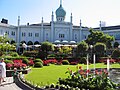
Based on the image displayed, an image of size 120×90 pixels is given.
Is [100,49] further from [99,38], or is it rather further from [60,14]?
[60,14]

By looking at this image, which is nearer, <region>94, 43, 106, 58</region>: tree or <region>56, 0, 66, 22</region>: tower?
<region>94, 43, 106, 58</region>: tree

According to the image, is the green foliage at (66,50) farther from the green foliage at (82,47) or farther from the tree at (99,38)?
the tree at (99,38)

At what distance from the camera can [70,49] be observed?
172 ft

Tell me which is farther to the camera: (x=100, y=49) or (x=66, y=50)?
(x=66, y=50)

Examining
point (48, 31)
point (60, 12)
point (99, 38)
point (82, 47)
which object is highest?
point (60, 12)

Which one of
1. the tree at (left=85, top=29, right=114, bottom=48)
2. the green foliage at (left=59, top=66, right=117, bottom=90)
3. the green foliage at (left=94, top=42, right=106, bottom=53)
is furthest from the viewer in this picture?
the tree at (left=85, top=29, right=114, bottom=48)

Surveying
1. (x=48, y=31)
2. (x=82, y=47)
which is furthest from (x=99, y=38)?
(x=48, y=31)

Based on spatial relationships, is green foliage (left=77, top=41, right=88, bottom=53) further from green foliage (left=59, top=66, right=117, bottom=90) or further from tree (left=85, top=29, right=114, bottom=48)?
green foliage (left=59, top=66, right=117, bottom=90)

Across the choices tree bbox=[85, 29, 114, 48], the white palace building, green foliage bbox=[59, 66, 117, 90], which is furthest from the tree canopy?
green foliage bbox=[59, 66, 117, 90]

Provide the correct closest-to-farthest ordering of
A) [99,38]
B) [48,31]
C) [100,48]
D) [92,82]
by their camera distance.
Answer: [92,82], [100,48], [99,38], [48,31]

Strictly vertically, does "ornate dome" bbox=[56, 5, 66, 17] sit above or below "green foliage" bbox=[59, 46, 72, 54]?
above

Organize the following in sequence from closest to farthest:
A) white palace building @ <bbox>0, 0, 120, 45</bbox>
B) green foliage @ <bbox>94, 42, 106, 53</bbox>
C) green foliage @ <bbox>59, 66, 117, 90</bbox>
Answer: green foliage @ <bbox>59, 66, 117, 90</bbox> < green foliage @ <bbox>94, 42, 106, 53</bbox> < white palace building @ <bbox>0, 0, 120, 45</bbox>

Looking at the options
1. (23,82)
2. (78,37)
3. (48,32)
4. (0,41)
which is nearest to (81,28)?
(78,37)

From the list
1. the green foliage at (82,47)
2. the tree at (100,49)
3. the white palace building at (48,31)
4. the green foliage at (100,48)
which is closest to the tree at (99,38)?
the white palace building at (48,31)
